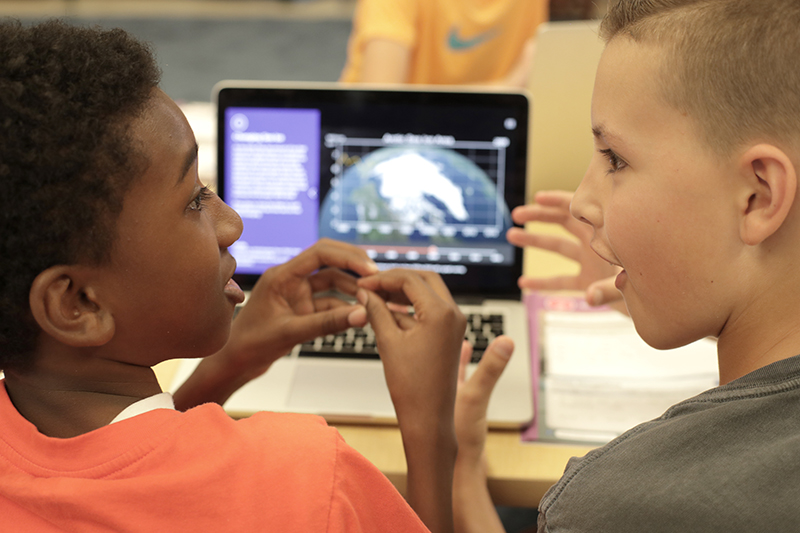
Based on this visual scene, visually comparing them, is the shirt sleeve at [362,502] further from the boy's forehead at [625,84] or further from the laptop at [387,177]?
the laptop at [387,177]

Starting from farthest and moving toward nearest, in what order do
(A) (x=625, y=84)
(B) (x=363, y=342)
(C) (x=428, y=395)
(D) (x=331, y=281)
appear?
(B) (x=363, y=342)
(D) (x=331, y=281)
(C) (x=428, y=395)
(A) (x=625, y=84)

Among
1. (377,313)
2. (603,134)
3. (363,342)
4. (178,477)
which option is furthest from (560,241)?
(178,477)

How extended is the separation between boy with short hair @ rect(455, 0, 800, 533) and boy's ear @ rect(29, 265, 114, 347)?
1.35 feet

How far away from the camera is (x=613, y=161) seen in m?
0.67

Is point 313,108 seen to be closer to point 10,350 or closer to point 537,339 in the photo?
point 537,339

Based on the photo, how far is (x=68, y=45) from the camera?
560 millimetres

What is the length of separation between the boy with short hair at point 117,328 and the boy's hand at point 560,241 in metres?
0.60

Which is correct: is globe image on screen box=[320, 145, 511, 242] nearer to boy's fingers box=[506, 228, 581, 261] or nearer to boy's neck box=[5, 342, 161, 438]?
boy's fingers box=[506, 228, 581, 261]

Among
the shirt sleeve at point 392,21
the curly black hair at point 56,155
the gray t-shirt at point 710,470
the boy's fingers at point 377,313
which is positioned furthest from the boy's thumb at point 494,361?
the shirt sleeve at point 392,21

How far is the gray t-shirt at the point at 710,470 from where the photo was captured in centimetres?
51

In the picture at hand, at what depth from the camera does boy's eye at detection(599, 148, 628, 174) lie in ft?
2.12

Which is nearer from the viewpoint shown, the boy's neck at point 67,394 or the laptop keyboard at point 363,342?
the boy's neck at point 67,394

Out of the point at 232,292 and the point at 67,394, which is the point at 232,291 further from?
the point at 67,394

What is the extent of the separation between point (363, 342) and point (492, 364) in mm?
324
